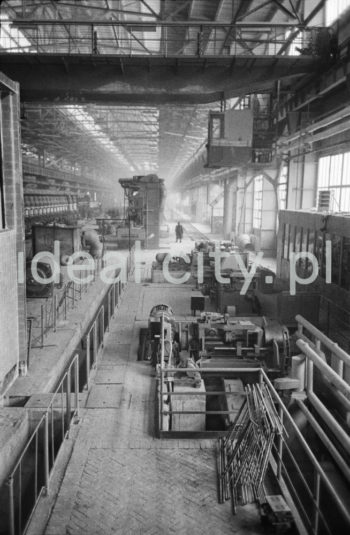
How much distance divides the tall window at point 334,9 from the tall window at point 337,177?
5.11m

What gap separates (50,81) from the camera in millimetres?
13000

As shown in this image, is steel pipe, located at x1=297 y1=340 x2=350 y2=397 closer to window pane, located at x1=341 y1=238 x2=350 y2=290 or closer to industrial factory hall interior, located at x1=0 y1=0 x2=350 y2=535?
industrial factory hall interior, located at x1=0 y1=0 x2=350 y2=535

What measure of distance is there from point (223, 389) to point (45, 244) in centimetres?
886

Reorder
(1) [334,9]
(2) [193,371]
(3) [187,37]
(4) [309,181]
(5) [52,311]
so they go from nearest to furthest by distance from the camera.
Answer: (2) [193,371], (5) [52,311], (1) [334,9], (3) [187,37], (4) [309,181]

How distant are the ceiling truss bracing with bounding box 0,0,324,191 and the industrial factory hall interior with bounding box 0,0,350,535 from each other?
135 mm

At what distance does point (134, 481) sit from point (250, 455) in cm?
149

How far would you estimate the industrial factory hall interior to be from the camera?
5.33 metres

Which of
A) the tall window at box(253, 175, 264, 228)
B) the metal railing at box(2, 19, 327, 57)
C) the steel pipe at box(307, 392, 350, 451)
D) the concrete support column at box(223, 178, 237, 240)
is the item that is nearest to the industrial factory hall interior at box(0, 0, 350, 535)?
the steel pipe at box(307, 392, 350, 451)

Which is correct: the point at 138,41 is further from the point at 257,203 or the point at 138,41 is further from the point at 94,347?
the point at 257,203

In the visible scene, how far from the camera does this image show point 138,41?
13.5 meters

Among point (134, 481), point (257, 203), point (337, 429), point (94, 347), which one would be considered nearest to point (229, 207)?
point (257, 203)

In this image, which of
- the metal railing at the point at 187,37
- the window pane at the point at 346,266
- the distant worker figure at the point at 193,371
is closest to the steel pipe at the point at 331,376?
the distant worker figure at the point at 193,371

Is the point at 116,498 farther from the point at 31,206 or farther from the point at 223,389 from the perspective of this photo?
the point at 31,206

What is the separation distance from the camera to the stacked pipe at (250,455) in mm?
5270
